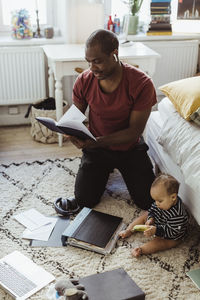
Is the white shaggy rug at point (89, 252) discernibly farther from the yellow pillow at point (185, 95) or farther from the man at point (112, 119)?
the yellow pillow at point (185, 95)

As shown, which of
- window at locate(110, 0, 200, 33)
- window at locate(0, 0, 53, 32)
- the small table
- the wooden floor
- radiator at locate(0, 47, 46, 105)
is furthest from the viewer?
window at locate(110, 0, 200, 33)

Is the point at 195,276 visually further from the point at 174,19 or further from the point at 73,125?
the point at 174,19

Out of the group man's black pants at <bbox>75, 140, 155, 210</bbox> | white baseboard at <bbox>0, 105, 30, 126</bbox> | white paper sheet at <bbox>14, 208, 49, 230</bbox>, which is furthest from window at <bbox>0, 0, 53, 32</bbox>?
white paper sheet at <bbox>14, 208, 49, 230</bbox>

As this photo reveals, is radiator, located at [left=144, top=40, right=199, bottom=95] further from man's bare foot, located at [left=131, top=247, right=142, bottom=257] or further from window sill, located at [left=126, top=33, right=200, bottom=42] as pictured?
man's bare foot, located at [left=131, top=247, right=142, bottom=257]

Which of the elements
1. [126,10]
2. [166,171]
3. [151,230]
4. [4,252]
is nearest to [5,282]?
[4,252]

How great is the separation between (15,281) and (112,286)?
0.40m

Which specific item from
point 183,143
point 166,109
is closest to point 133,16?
Result: point 166,109

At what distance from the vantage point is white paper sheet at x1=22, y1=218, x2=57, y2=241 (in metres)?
1.91

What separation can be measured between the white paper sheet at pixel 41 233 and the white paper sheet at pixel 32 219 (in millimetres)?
26

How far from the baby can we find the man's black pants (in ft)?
0.83

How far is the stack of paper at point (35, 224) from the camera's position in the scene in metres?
1.92

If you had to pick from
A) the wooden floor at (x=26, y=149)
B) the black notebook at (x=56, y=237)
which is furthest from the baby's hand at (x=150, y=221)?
the wooden floor at (x=26, y=149)

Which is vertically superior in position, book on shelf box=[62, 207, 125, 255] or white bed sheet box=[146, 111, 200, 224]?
white bed sheet box=[146, 111, 200, 224]

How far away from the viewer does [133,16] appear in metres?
3.13
